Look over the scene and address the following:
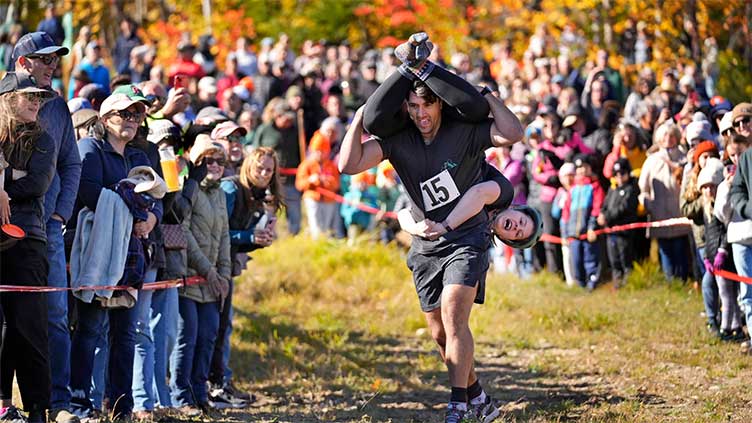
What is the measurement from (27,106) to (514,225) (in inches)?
117

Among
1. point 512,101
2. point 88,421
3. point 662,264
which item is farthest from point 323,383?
point 512,101

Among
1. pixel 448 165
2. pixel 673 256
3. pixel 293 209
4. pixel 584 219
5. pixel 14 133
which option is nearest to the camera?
pixel 14 133

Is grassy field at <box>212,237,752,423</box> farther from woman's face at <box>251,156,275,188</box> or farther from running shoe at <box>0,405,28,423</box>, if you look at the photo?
running shoe at <box>0,405,28,423</box>

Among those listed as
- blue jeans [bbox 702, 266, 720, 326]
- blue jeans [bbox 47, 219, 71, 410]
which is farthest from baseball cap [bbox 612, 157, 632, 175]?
blue jeans [bbox 47, 219, 71, 410]

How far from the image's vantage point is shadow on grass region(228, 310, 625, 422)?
8992mm

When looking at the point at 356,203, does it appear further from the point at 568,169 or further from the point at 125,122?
the point at 125,122

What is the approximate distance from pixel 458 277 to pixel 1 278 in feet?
8.62

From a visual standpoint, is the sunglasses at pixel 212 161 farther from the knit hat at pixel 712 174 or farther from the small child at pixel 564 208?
the small child at pixel 564 208

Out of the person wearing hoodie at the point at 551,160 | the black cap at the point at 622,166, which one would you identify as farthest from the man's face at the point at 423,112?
the person wearing hoodie at the point at 551,160

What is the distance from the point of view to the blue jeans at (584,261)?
14.4 m

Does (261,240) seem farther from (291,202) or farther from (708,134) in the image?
(291,202)

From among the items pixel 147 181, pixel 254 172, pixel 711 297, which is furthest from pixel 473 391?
pixel 711 297

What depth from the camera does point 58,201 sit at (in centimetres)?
757

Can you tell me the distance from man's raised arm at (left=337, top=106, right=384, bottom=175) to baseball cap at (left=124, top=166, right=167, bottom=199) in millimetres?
1167
